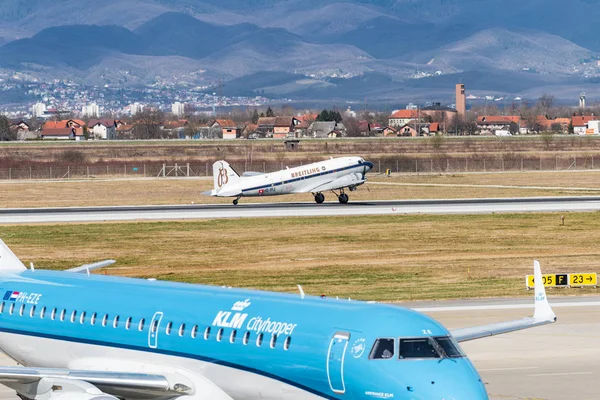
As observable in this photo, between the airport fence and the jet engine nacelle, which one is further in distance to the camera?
the airport fence

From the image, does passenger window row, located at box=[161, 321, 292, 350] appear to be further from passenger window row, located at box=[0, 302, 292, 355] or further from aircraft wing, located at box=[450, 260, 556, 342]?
aircraft wing, located at box=[450, 260, 556, 342]

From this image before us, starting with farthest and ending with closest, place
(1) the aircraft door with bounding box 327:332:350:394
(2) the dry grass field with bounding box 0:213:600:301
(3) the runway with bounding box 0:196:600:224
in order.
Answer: (3) the runway with bounding box 0:196:600:224
(2) the dry grass field with bounding box 0:213:600:301
(1) the aircraft door with bounding box 327:332:350:394

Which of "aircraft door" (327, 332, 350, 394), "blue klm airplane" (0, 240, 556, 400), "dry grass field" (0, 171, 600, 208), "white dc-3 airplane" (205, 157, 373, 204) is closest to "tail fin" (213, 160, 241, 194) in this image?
"white dc-3 airplane" (205, 157, 373, 204)

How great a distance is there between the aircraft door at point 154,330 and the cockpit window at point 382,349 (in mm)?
7297

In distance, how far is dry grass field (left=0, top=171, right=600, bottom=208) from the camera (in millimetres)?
123562

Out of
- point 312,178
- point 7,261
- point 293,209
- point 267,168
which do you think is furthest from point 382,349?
point 267,168

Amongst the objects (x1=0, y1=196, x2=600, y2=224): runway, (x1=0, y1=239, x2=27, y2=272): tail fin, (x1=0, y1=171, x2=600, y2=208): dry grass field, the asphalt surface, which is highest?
(x1=0, y1=239, x2=27, y2=272): tail fin

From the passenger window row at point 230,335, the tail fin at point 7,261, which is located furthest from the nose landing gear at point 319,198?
the passenger window row at point 230,335

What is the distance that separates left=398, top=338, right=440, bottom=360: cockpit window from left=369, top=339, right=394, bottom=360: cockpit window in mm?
221

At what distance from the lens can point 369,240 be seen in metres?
82.6

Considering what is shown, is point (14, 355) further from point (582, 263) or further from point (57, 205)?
point (57, 205)

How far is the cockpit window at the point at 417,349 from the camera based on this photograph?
2438 cm

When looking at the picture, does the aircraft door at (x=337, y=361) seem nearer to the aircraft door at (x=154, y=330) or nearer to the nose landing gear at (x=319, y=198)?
the aircraft door at (x=154, y=330)

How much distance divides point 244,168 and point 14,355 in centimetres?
13796
